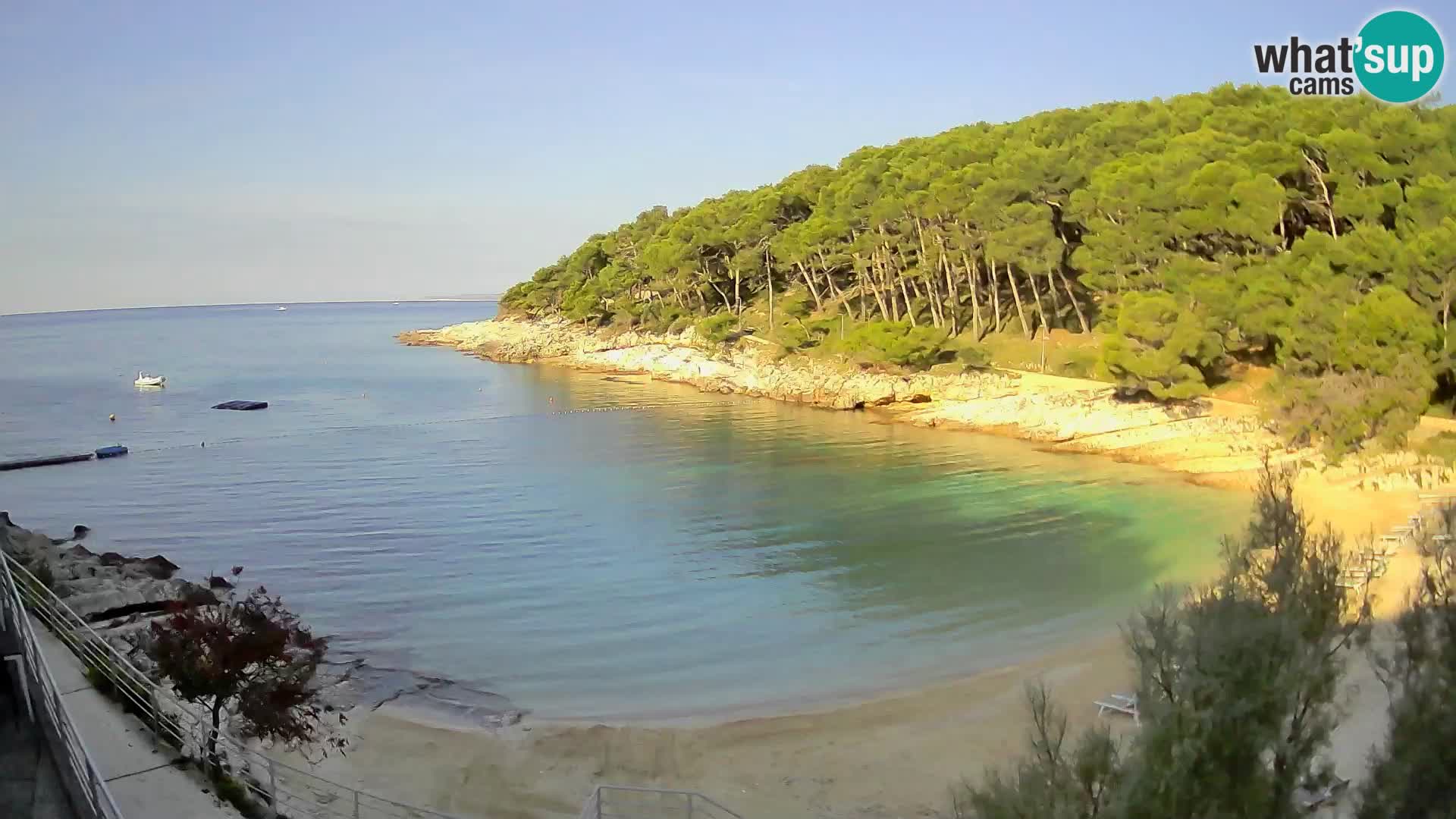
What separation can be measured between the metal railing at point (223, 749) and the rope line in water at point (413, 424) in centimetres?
3305

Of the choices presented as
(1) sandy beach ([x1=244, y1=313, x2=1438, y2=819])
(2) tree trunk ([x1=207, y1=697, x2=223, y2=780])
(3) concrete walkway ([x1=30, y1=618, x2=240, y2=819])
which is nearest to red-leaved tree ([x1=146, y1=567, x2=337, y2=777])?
(2) tree trunk ([x1=207, y1=697, x2=223, y2=780])

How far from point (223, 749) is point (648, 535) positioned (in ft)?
52.0

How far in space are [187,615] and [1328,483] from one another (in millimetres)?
25556

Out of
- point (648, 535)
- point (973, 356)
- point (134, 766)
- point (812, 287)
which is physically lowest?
point (648, 535)

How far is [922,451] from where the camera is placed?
117 feet

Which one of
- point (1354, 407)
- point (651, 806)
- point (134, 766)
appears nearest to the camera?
point (134, 766)

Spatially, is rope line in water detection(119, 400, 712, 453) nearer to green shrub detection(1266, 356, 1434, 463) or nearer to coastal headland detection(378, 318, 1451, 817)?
green shrub detection(1266, 356, 1434, 463)

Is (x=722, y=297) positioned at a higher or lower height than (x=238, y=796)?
higher

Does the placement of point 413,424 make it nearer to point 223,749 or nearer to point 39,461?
point 39,461

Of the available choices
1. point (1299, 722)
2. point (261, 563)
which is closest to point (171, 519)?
point (261, 563)

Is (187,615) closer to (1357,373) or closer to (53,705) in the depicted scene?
(53,705)

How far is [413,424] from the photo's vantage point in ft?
158

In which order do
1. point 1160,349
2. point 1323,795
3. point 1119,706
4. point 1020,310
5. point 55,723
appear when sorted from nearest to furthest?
point 55,723 < point 1323,795 < point 1119,706 < point 1160,349 < point 1020,310

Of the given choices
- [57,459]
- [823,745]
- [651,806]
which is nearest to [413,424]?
[57,459]
